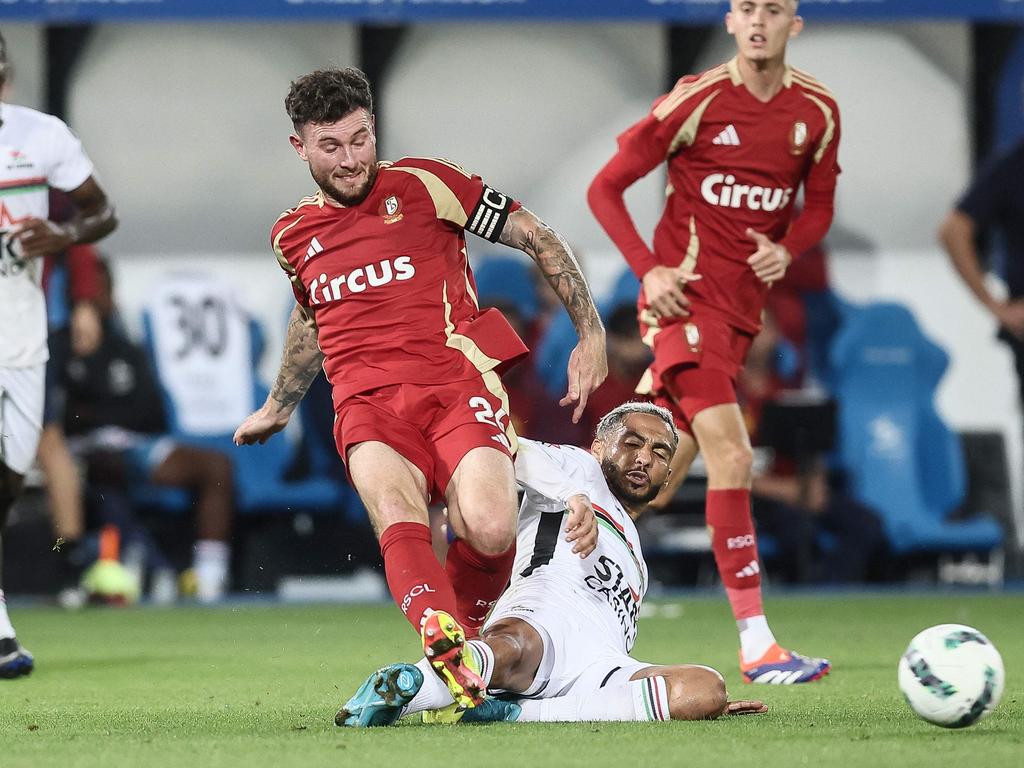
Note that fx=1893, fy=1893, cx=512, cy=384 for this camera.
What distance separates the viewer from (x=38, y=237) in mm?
6734

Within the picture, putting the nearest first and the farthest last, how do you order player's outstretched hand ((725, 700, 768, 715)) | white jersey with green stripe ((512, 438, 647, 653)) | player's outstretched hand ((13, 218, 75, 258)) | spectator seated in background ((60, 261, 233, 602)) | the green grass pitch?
the green grass pitch, player's outstretched hand ((725, 700, 768, 715)), white jersey with green stripe ((512, 438, 647, 653)), player's outstretched hand ((13, 218, 75, 258)), spectator seated in background ((60, 261, 233, 602))

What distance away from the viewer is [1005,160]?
12125 mm

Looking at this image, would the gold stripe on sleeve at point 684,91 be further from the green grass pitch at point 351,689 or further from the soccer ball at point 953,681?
the soccer ball at point 953,681

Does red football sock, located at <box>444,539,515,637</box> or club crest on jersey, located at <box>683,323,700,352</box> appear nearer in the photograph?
red football sock, located at <box>444,539,515,637</box>

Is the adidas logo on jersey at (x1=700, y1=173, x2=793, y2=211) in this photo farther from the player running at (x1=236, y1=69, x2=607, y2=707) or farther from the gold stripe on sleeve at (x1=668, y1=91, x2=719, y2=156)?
the player running at (x1=236, y1=69, x2=607, y2=707)

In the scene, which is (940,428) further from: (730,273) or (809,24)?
(730,273)

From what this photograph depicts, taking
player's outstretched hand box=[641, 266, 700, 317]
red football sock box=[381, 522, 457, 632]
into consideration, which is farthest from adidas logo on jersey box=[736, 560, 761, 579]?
red football sock box=[381, 522, 457, 632]

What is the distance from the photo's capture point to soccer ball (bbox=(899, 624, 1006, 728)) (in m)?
4.38

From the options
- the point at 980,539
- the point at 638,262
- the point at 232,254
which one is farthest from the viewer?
the point at 232,254

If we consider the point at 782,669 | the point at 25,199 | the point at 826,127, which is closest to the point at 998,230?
the point at 826,127

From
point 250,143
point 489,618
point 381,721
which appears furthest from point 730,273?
point 250,143

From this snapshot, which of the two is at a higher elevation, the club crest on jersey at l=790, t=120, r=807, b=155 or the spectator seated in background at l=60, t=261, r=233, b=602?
the club crest on jersey at l=790, t=120, r=807, b=155

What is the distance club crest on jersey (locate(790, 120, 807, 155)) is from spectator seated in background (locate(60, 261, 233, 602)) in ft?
18.0

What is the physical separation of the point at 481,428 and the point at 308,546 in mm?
7130
